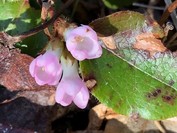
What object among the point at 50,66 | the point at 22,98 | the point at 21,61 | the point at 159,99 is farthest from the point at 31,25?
the point at 159,99

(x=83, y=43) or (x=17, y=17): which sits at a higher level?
(x=83, y=43)

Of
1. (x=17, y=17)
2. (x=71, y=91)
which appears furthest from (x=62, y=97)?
(x=17, y=17)

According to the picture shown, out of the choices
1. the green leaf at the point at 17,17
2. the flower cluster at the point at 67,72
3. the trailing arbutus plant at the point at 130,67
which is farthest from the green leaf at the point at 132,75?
the green leaf at the point at 17,17

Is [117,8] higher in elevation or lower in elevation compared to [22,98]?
higher

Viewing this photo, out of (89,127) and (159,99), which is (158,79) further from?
(89,127)

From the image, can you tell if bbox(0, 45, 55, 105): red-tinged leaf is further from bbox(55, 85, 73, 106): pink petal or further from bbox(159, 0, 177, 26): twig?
bbox(159, 0, 177, 26): twig

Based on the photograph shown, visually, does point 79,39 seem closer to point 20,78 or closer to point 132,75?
point 132,75
